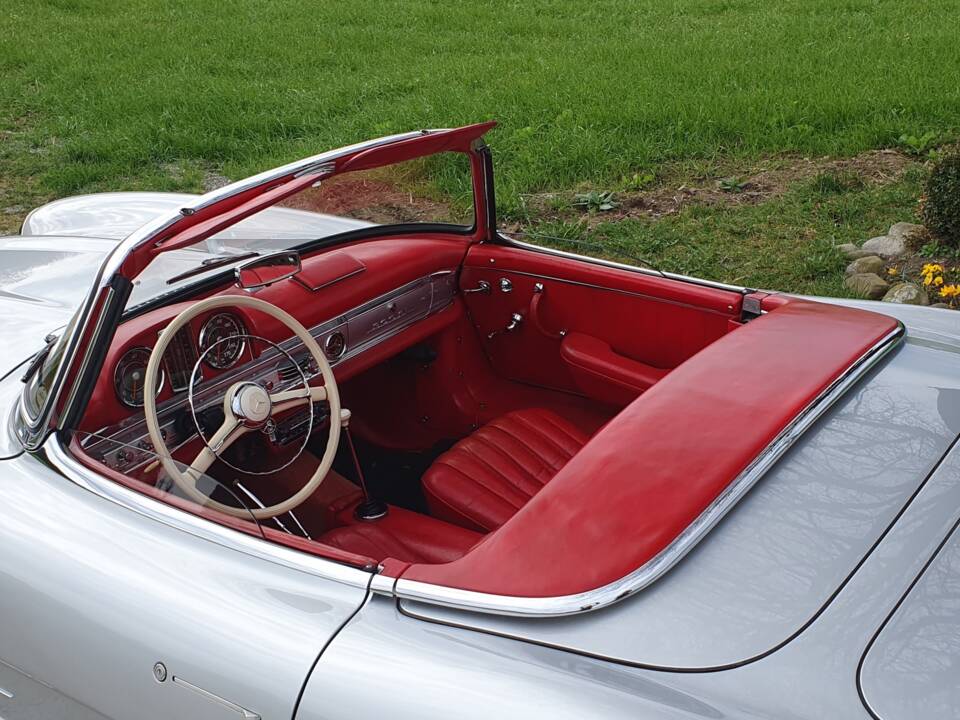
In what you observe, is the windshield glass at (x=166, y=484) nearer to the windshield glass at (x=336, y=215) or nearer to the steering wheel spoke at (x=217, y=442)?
the steering wheel spoke at (x=217, y=442)

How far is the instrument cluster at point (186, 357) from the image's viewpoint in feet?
8.67

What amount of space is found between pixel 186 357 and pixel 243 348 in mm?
182

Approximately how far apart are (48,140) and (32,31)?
328cm

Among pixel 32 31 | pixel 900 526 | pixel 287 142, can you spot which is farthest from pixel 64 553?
pixel 32 31

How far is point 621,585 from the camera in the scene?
1770 millimetres

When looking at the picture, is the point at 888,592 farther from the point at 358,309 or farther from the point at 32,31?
the point at 32,31

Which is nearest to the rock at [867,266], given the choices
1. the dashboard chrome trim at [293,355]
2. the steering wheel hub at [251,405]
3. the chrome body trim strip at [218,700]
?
the dashboard chrome trim at [293,355]

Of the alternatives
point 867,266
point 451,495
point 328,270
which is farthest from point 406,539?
point 867,266

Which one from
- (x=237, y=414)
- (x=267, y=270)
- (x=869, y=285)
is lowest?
(x=869, y=285)

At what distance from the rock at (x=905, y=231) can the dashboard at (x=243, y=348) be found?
3105 millimetres

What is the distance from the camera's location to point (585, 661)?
5.54ft

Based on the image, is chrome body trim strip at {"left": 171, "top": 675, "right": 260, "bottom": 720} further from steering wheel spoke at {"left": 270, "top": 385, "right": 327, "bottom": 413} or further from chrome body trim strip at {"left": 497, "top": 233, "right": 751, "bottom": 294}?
chrome body trim strip at {"left": 497, "top": 233, "right": 751, "bottom": 294}

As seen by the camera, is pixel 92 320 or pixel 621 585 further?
pixel 92 320

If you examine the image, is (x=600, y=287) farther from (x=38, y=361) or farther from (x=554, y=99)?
(x=554, y=99)
